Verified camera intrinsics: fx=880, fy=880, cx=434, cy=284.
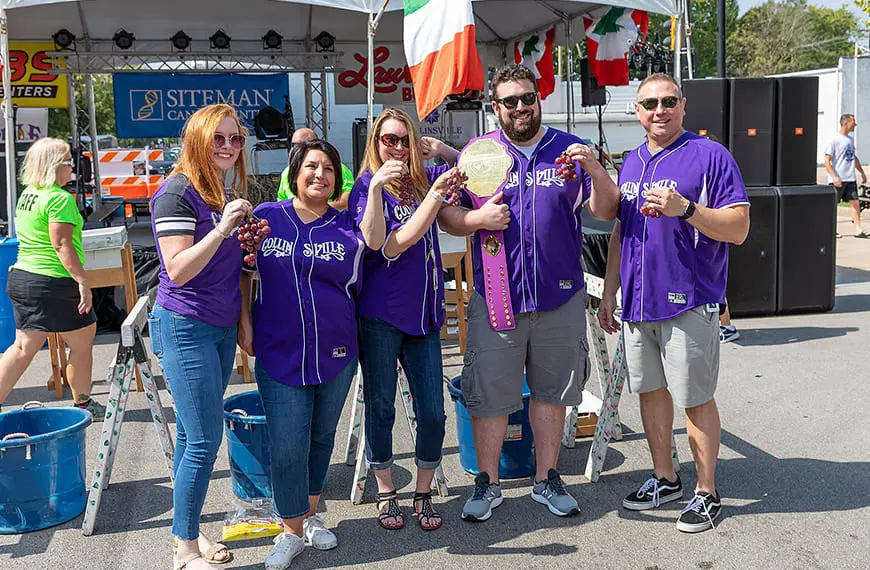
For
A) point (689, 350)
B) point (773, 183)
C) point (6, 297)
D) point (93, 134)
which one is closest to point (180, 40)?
point (93, 134)

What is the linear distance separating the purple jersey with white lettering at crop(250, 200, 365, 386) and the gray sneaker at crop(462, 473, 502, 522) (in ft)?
3.07

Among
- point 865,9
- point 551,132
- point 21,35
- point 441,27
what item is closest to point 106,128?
point 21,35

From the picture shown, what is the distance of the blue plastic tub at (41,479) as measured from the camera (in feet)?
12.0

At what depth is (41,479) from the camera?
374cm

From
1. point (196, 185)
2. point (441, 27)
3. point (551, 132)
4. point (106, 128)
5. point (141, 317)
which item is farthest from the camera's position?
point (106, 128)

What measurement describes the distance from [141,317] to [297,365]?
3.68ft

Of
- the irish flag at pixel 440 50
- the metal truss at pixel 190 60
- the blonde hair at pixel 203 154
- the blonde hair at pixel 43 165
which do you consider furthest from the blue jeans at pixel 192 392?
the metal truss at pixel 190 60

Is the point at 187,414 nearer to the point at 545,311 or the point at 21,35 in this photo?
the point at 545,311

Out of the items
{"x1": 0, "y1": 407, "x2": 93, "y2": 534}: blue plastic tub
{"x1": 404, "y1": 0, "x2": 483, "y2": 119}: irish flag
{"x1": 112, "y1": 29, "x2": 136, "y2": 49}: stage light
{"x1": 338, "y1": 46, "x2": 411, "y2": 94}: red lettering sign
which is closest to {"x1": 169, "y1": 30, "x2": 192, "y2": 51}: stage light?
{"x1": 112, "y1": 29, "x2": 136, "y2": 49}: stage light

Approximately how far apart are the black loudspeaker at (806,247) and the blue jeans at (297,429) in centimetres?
541

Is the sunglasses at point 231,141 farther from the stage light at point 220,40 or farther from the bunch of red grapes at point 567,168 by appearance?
the stage light at point 220,40

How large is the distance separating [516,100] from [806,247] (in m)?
5.18

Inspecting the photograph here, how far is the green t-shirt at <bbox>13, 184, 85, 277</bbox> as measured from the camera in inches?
196

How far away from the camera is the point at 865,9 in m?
17.4
